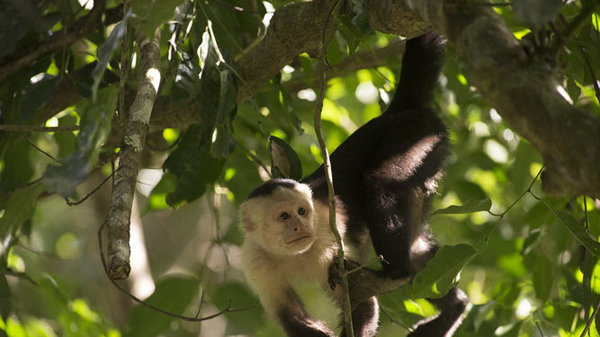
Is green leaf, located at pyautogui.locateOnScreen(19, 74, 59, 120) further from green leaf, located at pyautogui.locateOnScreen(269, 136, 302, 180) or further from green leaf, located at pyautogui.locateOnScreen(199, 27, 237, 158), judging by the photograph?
green leaf, located at pyautogui.locateOnScreen(269, 136, 302, 180)

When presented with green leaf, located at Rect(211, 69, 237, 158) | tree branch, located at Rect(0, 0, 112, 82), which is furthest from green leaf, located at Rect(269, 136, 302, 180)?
tree branch, located at Rect(0, 0, 112, 82)

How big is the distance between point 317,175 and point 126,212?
1.43 metres

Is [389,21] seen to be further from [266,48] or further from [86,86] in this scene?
[86,86]

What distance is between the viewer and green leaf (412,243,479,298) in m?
1.91

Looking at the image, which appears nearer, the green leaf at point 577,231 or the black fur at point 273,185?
the green leaf at point 577,231

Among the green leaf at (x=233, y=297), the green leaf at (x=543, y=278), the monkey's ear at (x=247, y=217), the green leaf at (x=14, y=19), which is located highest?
the green leaf at (x=14, y=19)

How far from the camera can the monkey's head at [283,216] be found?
2471mm

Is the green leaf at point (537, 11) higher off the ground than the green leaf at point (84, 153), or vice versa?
the green leaf at point (537, 11)

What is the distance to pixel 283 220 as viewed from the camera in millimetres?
2555

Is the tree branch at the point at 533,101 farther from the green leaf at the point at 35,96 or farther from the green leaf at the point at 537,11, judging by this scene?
the green leaf at the point at 35,96

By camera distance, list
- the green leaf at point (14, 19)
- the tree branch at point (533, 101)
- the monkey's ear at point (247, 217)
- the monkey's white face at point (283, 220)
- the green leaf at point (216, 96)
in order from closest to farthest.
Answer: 1. the tree branch at point (533, 101)
2. the green leaf at point (14, 19)
3. the green leaf at point (216, 96)
4. the monkey's white face at point (283, 220)
5. the monkey's ear at point (247, 217)

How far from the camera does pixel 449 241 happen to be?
440 centimetres

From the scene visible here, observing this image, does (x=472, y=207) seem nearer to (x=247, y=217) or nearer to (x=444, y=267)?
(x=444, y=267)

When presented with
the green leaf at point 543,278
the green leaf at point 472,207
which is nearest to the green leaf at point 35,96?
the green leaf at point 472,207
